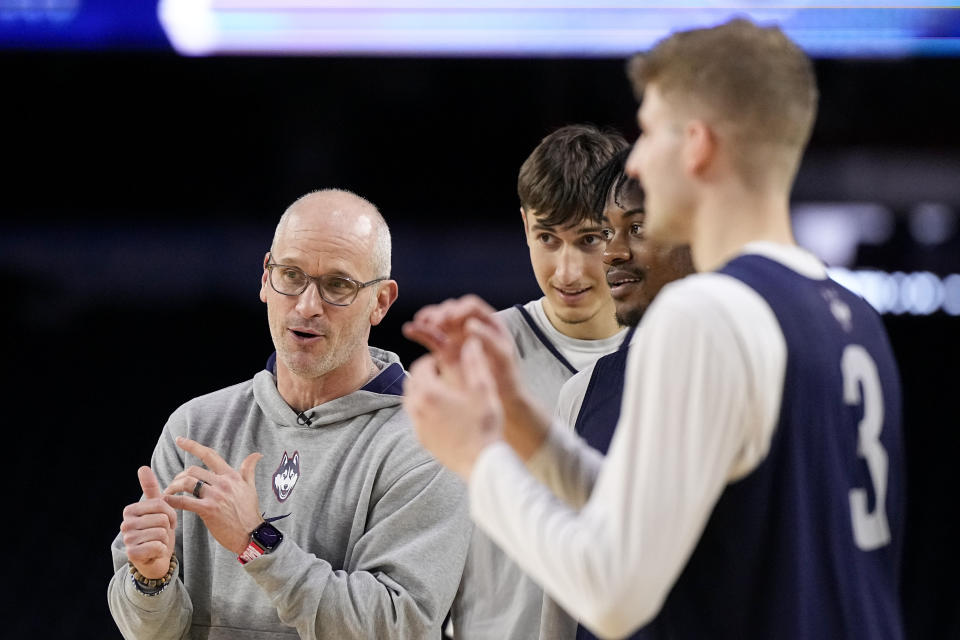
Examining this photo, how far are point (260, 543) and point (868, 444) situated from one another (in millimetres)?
1052

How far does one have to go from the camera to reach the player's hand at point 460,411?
1.29 metres

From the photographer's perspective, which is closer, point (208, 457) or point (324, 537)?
point (208, 457)

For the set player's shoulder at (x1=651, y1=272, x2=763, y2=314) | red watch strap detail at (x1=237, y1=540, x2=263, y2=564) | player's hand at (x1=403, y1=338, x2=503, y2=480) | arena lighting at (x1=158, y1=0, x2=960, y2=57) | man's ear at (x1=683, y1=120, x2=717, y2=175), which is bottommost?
red watch strap detail at (x1=237, y1=540, x2=263, y2=564)

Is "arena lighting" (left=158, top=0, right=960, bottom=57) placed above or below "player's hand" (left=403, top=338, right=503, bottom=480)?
above

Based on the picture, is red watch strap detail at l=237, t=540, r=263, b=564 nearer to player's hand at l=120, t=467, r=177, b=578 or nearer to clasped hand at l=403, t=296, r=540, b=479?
player's hand at l=120, t=467, r=177, b=578

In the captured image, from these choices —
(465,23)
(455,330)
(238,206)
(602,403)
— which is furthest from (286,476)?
(238,206)

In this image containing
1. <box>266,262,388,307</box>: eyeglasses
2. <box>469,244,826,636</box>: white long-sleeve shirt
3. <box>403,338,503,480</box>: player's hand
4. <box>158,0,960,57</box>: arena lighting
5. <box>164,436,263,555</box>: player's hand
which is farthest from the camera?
<box>158,0,960,57</box>: arena lighting

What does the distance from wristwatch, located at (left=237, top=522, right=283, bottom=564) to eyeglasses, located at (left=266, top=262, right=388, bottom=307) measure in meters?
0.54

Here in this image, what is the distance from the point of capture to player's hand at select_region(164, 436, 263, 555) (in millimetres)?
1901

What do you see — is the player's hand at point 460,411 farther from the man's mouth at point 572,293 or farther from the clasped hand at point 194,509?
the man's mouth at point 572,293

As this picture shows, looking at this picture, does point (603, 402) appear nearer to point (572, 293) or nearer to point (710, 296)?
point (572, 293)

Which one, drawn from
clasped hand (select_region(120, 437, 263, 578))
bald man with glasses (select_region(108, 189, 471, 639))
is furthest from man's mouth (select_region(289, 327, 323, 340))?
clasped hand (select_region(120, 437, 263, 578))

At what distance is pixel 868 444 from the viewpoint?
54.3 inches

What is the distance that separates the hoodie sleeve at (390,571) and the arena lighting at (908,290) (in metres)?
5.91
